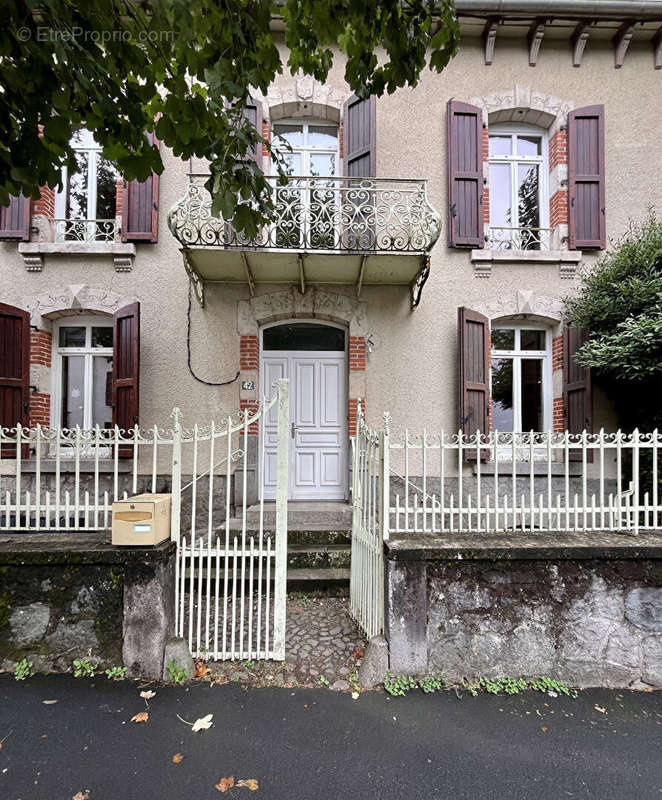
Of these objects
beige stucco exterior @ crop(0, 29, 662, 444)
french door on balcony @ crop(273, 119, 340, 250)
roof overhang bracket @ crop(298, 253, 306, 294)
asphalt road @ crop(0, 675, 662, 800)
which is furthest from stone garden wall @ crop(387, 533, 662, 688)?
french door on balcony @ crop(273, 119, 340, 250)

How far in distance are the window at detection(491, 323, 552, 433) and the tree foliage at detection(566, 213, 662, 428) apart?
0.65 meters

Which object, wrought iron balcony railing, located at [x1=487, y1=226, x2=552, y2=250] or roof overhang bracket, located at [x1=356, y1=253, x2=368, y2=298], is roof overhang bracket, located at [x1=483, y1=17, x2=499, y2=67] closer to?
wrought iron balcony railing, located at [x1=487, y1=226, x2=552, y2=250]

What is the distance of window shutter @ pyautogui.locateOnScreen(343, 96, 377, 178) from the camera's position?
5.70 metres

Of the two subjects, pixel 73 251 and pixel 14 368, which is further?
pixel 73 251

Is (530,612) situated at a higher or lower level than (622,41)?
lower

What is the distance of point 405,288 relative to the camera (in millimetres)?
5918

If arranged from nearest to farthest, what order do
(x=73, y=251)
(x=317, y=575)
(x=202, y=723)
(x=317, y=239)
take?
(x=202, y=723)
(x=317, y=575)
(x=317, y=239)
(x=73, y=251)

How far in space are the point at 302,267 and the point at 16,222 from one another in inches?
160

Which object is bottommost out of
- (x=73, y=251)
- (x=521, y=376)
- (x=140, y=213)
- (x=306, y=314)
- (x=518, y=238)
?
(x=521, y=376)

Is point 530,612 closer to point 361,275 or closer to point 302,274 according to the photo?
point 361,275

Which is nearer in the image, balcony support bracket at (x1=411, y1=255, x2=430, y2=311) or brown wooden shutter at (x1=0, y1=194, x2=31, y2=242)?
balcony support bracket at (x1=411, y1=255, x2=430, y2=311)

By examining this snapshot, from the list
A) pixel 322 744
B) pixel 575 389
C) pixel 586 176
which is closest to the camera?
pixel 322 744

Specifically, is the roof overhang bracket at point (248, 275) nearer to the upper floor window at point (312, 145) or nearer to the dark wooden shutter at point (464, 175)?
the upper floor window at point (312, 145)

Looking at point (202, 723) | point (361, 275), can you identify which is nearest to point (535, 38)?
point (361, 275)
